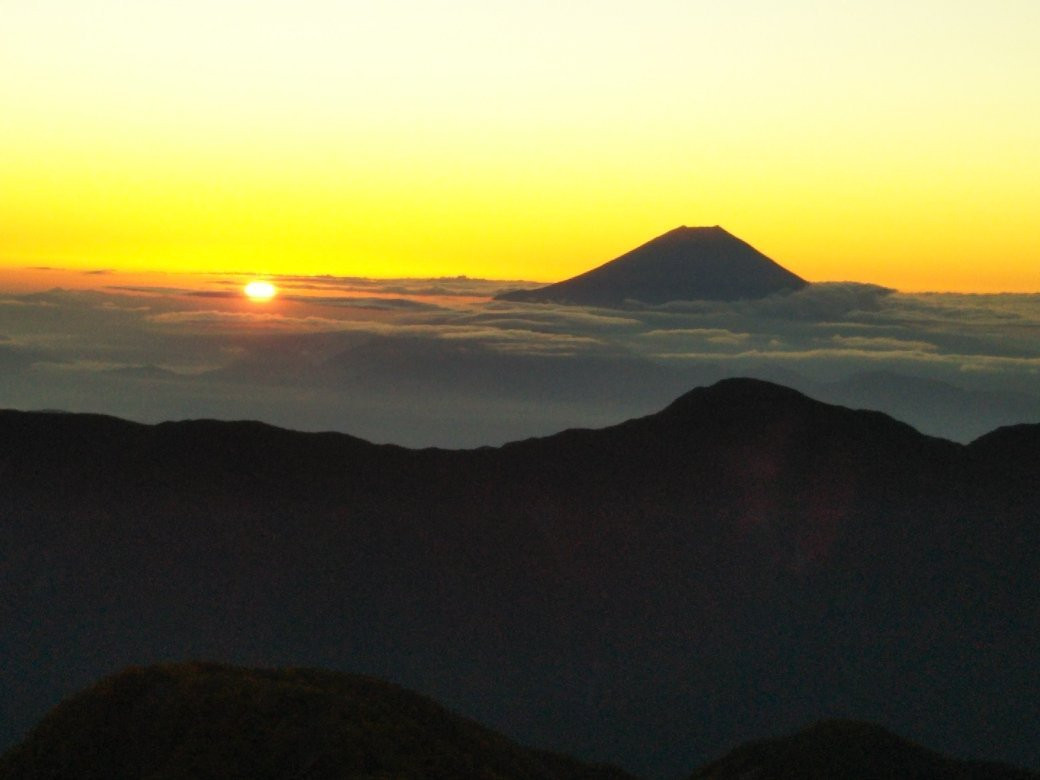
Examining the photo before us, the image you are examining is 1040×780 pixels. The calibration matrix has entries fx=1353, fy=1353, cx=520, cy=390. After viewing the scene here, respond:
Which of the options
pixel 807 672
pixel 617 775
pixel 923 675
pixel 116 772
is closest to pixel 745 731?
pixel 807 672

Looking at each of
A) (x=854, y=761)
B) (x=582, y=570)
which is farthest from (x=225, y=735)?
(x=582, y=570)

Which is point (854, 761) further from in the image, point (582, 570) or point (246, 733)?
point (582, 570)

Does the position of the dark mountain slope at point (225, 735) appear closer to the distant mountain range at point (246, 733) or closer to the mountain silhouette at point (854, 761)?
the distant mountain range at point (246, 733)

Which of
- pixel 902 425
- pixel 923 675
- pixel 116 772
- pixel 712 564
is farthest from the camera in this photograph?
pixel 902 425

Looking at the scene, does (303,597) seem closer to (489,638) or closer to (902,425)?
(489,638)

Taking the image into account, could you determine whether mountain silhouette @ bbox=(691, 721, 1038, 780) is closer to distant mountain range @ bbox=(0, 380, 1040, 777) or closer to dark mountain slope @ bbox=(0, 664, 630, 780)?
dark mountain slope @ bbox=(0, 664, 630, 780)

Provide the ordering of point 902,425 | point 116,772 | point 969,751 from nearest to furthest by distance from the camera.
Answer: point 116,772 < point 969,751 < point 902,425
